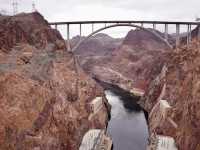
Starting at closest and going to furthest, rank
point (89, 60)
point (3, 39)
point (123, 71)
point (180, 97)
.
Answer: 1. point (3, 39)
2. point (180, 97)
3. point (123, 71)
4. point (89, 60)

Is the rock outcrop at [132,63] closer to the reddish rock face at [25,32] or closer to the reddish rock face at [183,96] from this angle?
the reddish rock face at [183,96]

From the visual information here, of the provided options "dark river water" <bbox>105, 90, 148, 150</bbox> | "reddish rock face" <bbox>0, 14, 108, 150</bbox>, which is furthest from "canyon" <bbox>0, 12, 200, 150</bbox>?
"dark river water" <bbox>105, 90, 148, 150</bbox>

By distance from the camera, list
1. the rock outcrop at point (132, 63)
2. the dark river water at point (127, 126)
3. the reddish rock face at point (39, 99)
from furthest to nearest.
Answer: the rock outcrop at point (132, 63) < the dark river water at point (127, 126) < the reddish rock face at point (39, 99)

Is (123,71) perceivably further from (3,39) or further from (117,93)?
(3,39)

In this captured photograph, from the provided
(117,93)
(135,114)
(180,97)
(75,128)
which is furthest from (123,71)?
(75,128)

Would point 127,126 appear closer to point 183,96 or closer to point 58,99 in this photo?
point 183,96

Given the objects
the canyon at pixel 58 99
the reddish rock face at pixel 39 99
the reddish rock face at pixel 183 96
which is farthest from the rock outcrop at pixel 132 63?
the reddish rock face at pixel 39 99

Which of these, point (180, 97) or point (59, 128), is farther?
point (180, 97)
